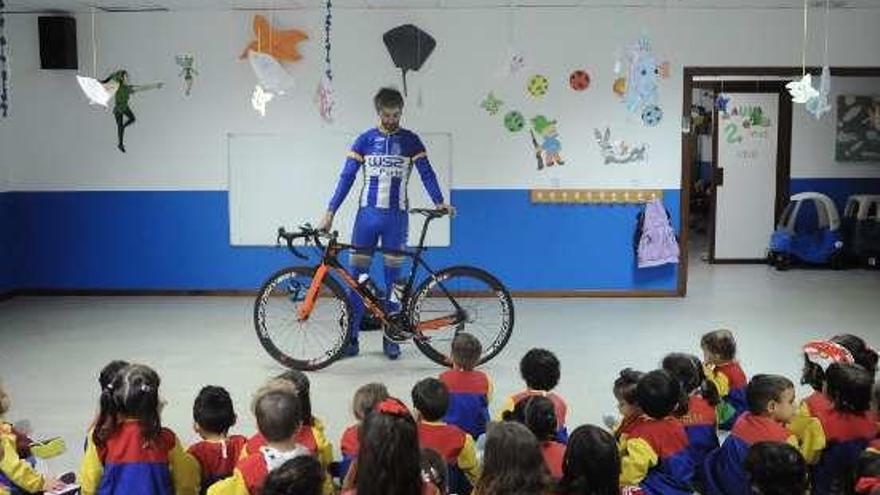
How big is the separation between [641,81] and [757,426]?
5.05m

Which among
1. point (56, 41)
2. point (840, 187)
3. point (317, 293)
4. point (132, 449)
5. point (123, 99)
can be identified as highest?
point (56, 41)

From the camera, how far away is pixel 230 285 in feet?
26.6

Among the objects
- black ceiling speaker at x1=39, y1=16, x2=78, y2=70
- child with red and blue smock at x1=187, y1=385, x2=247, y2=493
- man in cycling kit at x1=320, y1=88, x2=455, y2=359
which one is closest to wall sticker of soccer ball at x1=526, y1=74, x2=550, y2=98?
man in cycling kit at x1=320, y1=88, x2=455, y2=359

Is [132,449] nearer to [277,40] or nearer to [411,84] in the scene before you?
[411,84]

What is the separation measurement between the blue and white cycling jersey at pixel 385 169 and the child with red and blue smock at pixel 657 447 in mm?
2918

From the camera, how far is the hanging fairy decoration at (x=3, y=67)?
740 centimetres

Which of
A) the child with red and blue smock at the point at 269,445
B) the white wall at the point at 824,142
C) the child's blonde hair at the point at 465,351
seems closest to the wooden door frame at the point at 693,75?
the white wall at the point at 824,142

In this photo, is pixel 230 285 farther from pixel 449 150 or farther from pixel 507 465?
pixel 507 465

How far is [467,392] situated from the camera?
3.67m

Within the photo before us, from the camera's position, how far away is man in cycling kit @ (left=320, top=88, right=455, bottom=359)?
563cm

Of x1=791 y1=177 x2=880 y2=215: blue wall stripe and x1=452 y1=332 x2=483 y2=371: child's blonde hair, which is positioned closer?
x1=452 y1=332 x2=483 y2=371: child's blonde hair

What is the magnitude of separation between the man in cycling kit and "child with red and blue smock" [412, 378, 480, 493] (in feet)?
8.60

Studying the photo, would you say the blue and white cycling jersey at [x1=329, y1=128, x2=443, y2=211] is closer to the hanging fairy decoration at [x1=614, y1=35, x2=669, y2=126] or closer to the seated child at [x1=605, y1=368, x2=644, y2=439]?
the hanging fairy decoration at [x1=614, y1=35, x2=669, y2=126]

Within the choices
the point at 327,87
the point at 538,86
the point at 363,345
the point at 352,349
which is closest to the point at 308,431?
the point at 352,349
